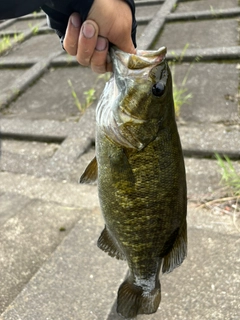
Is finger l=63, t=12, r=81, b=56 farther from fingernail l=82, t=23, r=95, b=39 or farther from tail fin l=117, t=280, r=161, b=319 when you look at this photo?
tail fin l=117, t=280, r=161, b=319

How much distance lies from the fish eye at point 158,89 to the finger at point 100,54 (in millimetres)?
298

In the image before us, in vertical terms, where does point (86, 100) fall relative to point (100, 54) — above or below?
below

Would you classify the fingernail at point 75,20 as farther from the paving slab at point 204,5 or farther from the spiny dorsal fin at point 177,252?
the paving slab at point 204,5

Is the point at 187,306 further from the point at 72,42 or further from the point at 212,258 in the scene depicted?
the point at 72,42

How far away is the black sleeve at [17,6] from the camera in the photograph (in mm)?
1665

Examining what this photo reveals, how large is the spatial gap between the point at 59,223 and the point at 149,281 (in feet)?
4.85

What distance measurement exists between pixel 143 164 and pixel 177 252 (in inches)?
17.7

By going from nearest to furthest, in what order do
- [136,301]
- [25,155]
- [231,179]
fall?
[136,301] → [231,179] → [25,155]

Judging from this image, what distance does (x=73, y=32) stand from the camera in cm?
171

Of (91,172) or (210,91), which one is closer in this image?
(91,172)

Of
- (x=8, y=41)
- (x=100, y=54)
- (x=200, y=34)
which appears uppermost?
(x=100, y=54)

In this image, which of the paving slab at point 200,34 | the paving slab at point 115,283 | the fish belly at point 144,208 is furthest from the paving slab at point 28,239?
the paving slab at point 200,34

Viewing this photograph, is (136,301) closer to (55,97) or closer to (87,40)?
(87,40)

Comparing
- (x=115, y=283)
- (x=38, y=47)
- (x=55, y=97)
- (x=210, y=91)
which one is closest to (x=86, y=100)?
(x=55, y=97)
